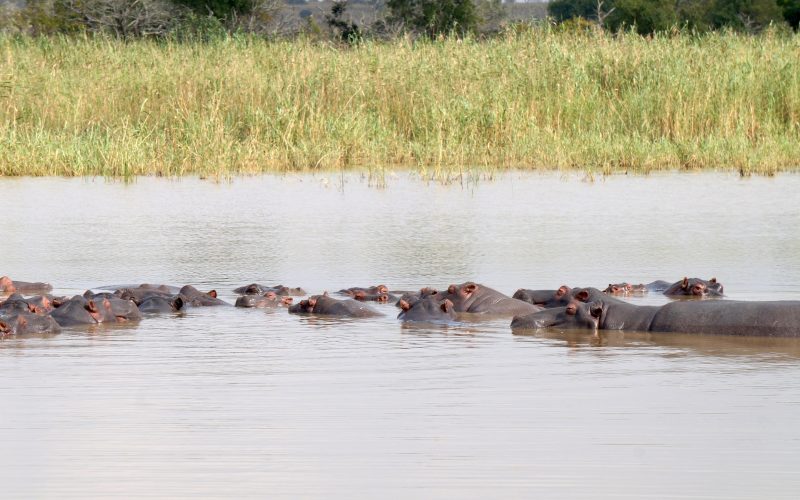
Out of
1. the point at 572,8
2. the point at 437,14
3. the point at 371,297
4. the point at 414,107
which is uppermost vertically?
the point at 572,8

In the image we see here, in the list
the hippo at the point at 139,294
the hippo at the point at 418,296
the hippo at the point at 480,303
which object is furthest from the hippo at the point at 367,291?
the hippo at the point at 139,294

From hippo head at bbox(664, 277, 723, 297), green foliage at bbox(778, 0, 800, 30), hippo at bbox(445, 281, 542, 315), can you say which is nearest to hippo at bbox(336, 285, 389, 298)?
hippo at bbox(445, 281, 542, 315)

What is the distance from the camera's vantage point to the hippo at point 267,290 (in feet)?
24.3

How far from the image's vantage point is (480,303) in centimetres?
699

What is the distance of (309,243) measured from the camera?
985cm

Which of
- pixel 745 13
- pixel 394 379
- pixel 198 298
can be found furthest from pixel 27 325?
pixel 745 13

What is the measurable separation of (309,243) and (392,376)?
186 inches

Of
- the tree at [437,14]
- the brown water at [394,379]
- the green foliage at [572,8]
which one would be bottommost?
the brown water at [394,379]

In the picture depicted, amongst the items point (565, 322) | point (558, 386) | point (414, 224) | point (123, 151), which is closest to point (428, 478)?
point (558, 386)

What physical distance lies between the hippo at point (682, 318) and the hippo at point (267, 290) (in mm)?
1545

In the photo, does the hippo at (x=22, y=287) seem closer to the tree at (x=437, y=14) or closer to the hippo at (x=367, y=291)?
the hippo at (x=367, y=291)

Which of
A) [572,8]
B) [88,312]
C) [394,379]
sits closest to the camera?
[394,379]

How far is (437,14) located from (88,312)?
21060mm

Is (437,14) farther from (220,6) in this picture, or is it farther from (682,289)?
(682,289)
